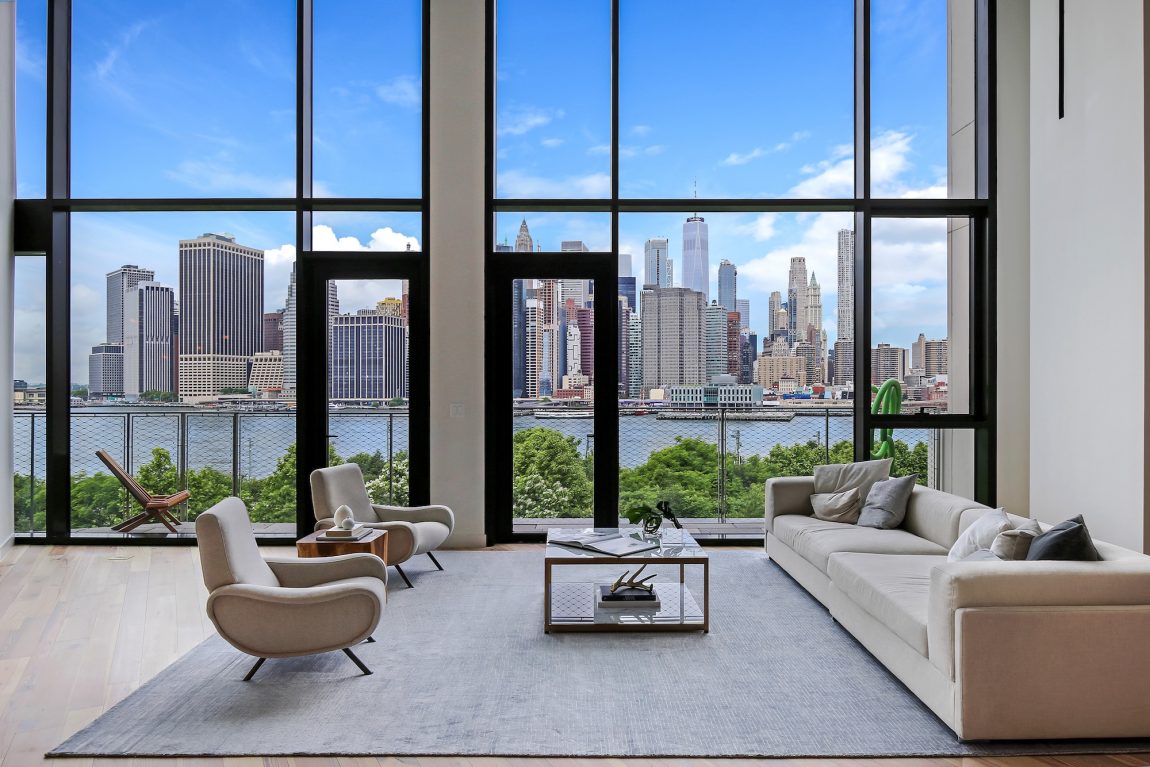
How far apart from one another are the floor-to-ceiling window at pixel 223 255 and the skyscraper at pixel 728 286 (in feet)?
8.28

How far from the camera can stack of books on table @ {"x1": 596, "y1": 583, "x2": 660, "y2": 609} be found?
4016 millimetres

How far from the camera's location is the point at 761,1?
5.96m

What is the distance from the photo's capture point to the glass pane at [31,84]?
5.76m

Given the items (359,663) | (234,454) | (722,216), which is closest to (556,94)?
(722,216)

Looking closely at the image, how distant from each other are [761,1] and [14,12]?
604 cm

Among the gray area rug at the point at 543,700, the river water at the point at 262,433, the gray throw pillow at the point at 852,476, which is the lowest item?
the gray area rug at the point at 543,700

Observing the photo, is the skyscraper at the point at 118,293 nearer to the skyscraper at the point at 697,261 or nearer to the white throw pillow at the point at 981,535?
the skyscraper at the point at 697,261

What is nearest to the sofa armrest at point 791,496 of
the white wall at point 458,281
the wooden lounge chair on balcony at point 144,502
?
the white wall at point 458,281

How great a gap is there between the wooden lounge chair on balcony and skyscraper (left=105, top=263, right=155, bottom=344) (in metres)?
1.00

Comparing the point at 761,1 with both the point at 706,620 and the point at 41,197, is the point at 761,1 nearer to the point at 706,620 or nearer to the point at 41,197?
the point at 706,620

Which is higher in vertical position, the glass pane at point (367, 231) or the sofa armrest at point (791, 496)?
the glass pane at point (367, 231)

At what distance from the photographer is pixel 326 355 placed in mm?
6055

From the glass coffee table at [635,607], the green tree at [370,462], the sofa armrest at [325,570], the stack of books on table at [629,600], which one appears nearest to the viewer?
the sofa armrest at [325,570]

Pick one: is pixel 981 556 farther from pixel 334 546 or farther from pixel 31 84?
pixel 31 84
